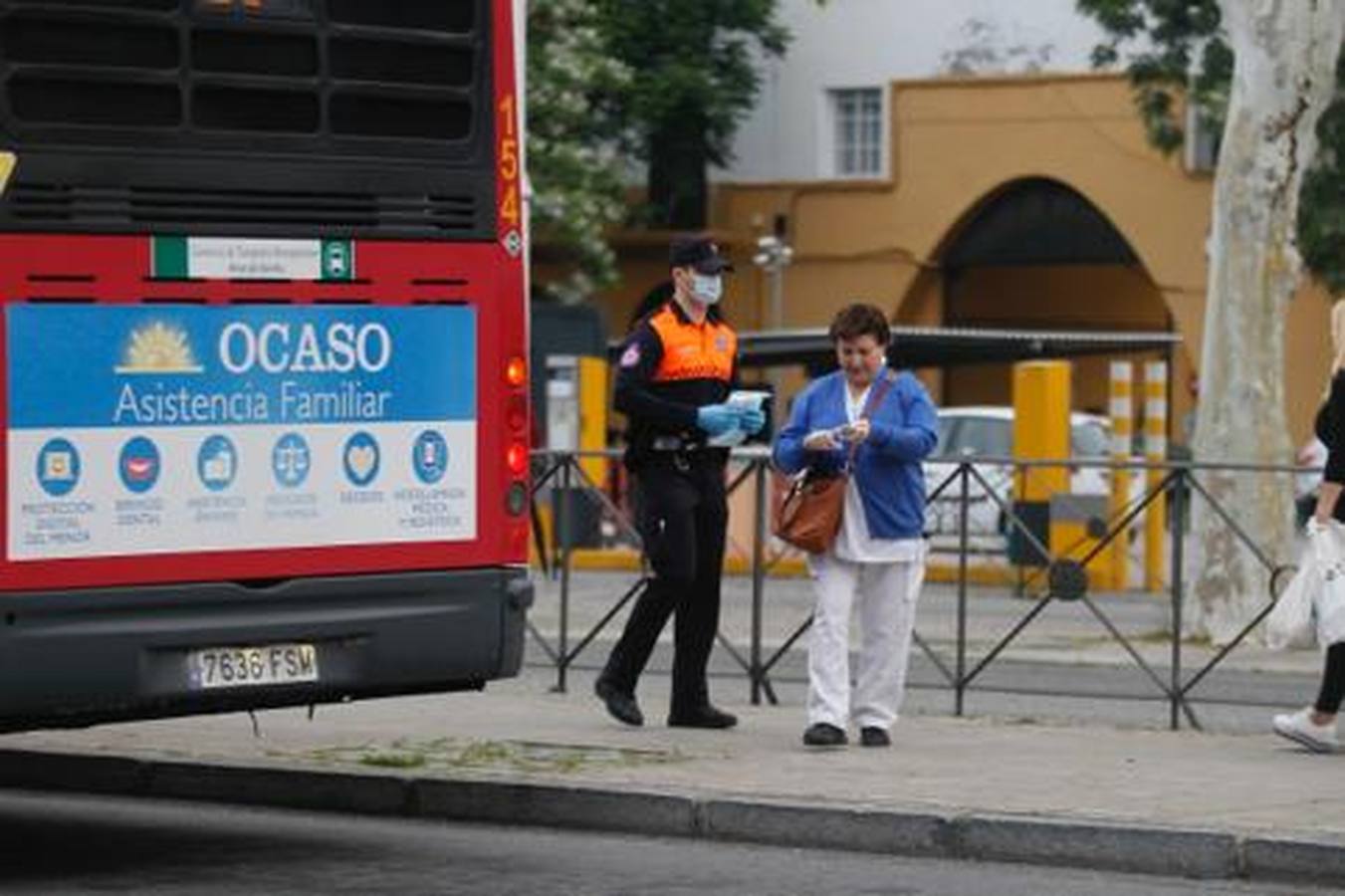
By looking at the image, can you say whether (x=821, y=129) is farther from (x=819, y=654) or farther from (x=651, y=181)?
(x=819, y=654)

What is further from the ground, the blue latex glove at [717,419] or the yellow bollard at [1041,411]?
the blue latex glove at [717,419]

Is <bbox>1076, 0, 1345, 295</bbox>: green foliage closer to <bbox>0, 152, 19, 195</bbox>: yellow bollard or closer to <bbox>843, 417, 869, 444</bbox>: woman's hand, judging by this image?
<bbox>843, 417, 869, 444</bbox>: woman's hand

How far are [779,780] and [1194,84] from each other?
95.1ft

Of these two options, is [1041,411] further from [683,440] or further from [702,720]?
[683,440]

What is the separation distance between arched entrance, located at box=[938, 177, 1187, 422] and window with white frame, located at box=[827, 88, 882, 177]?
197 cm

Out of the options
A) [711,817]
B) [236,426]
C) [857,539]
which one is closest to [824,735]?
[857,539]

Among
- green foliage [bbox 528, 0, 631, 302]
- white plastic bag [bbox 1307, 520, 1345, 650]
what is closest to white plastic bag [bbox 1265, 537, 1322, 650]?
white plastic bag [bbox 1307, 520, 1345, 650]

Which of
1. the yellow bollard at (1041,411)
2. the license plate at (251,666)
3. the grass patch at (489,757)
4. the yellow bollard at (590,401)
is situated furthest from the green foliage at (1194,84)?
the license plate at (251,666)

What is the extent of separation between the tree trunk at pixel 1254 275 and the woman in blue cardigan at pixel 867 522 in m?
6.67

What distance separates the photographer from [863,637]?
613 inches

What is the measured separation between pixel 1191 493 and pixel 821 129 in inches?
1343

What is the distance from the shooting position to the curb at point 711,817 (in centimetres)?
1241

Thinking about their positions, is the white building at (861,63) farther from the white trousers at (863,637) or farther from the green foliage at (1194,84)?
the white trousers at (863,637)

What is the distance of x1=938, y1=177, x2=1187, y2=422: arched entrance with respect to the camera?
166 ft
